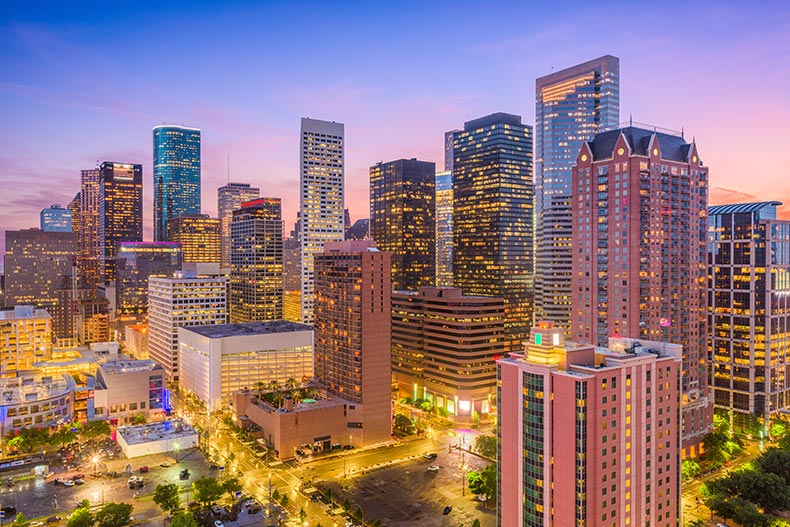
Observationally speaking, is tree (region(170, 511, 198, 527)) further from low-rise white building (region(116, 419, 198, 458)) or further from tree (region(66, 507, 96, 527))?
low-rise white building (region(116, 419, 198, 458))

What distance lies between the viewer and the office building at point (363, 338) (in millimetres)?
172375

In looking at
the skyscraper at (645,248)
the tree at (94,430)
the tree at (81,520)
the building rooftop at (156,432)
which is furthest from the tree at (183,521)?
the skyscraper at (645,248)

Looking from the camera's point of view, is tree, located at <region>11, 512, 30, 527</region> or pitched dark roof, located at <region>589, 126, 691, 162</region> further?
pitched dark roof, located at <region>589, 126, 691, 162</region>

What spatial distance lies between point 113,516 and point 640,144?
158560mm

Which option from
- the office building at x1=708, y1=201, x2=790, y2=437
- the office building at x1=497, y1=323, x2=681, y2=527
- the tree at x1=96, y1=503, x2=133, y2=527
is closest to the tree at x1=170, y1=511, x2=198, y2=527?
the tree at x1=96, y1=503, x2=133, y2=527

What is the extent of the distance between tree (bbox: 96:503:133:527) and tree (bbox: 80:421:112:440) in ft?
195

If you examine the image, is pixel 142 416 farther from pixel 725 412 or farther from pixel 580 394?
pixel 725 412

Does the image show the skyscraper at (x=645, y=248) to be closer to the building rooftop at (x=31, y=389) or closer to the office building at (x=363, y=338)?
the office building at (x=363, y=338)

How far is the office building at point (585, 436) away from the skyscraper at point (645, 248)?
5882 centimetres

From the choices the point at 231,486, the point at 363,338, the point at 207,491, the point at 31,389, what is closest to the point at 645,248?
the point at 363,338

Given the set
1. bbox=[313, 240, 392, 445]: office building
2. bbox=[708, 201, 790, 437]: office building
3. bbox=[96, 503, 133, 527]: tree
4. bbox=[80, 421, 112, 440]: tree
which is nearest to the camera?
bbox=[96, 503, 133, 527]: tree

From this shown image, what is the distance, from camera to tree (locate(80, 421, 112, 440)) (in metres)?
162

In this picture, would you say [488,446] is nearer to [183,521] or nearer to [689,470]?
[689,470]

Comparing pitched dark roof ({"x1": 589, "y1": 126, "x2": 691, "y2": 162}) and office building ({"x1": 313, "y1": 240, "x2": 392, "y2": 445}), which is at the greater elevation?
pitched dark roof ({"x1": 589, "y1": 126, "x2": 691, "y2": 162})
